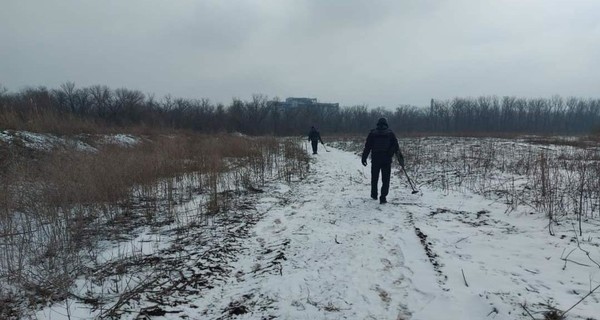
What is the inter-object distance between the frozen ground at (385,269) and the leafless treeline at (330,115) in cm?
5071

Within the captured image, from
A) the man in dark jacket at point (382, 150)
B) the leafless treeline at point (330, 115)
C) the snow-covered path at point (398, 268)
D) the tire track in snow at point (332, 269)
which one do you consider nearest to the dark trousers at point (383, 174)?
the man in dark jacket at point (382, 150)

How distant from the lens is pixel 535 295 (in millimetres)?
3457

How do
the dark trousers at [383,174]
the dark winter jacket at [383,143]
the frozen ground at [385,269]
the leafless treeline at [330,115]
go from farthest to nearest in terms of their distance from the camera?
the leafless treeline at [330,115] < the dark winter jacket at [383,143] < the dark trousers at [383,174] < the frozen ground at [385,269]

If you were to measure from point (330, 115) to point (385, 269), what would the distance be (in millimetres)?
89994

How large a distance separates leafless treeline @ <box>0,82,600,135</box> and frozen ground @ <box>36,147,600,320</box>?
166ft

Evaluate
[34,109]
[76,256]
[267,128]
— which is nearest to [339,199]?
[76,256]

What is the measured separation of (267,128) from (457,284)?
252 feet

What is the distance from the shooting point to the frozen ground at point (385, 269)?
11.1 feet

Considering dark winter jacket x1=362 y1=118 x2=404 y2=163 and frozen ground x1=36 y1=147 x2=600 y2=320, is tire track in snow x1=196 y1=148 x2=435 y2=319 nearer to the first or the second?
frozen ground x1=36 y1=147 x2=600 y2=320

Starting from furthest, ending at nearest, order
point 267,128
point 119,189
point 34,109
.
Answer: point 267,128 < point 34,109 < point 119,189

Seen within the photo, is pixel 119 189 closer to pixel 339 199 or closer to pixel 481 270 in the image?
pixel 339 199

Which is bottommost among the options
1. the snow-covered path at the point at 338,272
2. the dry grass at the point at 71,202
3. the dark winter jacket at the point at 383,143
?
the snow-covered path at the point at 338,272

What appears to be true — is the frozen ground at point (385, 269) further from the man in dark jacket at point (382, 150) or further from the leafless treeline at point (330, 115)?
the leafless treeline at point (330, 115)

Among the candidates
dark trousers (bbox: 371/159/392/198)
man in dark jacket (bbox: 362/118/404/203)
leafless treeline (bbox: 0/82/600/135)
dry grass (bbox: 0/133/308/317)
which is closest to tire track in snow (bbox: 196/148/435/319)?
dark trousers (bbox: 371/159/392/198)
